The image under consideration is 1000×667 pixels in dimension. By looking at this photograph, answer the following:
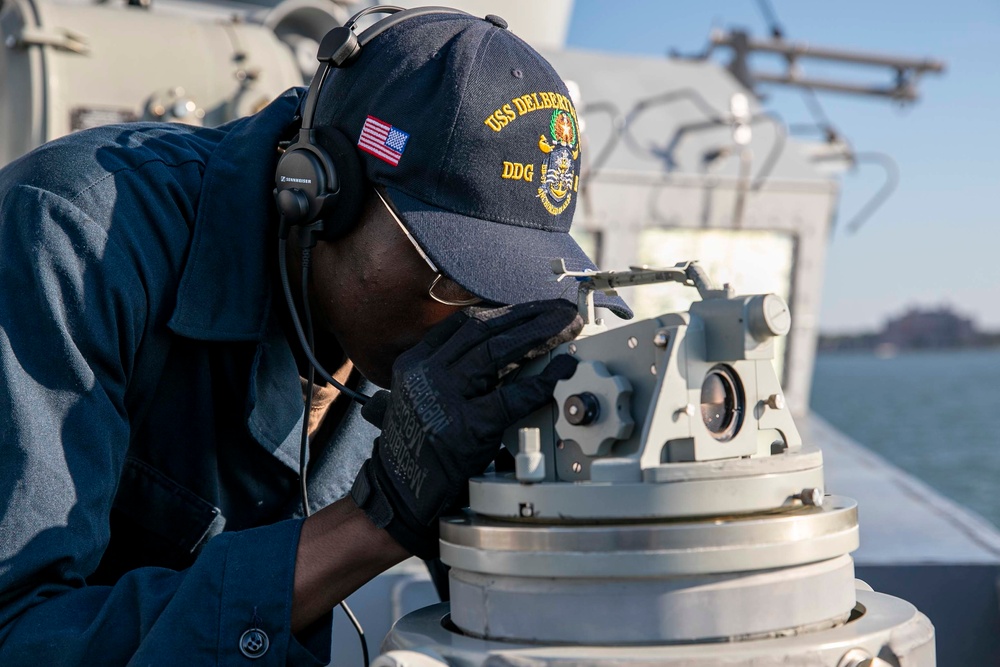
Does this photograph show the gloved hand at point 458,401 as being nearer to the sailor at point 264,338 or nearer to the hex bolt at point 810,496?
the sailor at point 264,338

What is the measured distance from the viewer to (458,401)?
107cm

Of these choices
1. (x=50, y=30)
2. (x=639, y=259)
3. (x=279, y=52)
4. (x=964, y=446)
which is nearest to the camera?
(x=50, y=30)

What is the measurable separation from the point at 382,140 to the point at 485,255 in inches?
7.8

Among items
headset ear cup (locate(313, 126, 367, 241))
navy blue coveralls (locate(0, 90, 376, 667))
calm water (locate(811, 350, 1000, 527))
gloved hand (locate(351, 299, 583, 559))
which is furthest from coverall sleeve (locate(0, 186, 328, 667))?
calm water (locate(811, 350, 1000, 527))

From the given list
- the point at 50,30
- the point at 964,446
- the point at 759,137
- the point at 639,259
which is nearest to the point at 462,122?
the point at 50,30

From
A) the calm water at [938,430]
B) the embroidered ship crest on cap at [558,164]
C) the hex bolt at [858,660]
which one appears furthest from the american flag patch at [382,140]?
the calm water at [938,430]

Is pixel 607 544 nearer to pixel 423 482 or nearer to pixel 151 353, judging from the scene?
pixel 423 482

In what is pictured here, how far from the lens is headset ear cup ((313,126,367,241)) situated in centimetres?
142

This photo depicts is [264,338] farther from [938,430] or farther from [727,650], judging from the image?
[938,430]

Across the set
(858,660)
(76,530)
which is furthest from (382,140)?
(858,660)

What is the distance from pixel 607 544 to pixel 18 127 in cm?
214

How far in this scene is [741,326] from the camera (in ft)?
3.27

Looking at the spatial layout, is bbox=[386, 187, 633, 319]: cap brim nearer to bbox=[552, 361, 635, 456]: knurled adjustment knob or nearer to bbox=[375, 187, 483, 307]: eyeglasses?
bbox=[375, 187, 483, 307]: eyeglasses

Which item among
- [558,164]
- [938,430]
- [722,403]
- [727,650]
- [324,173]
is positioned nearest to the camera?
[727,650]
